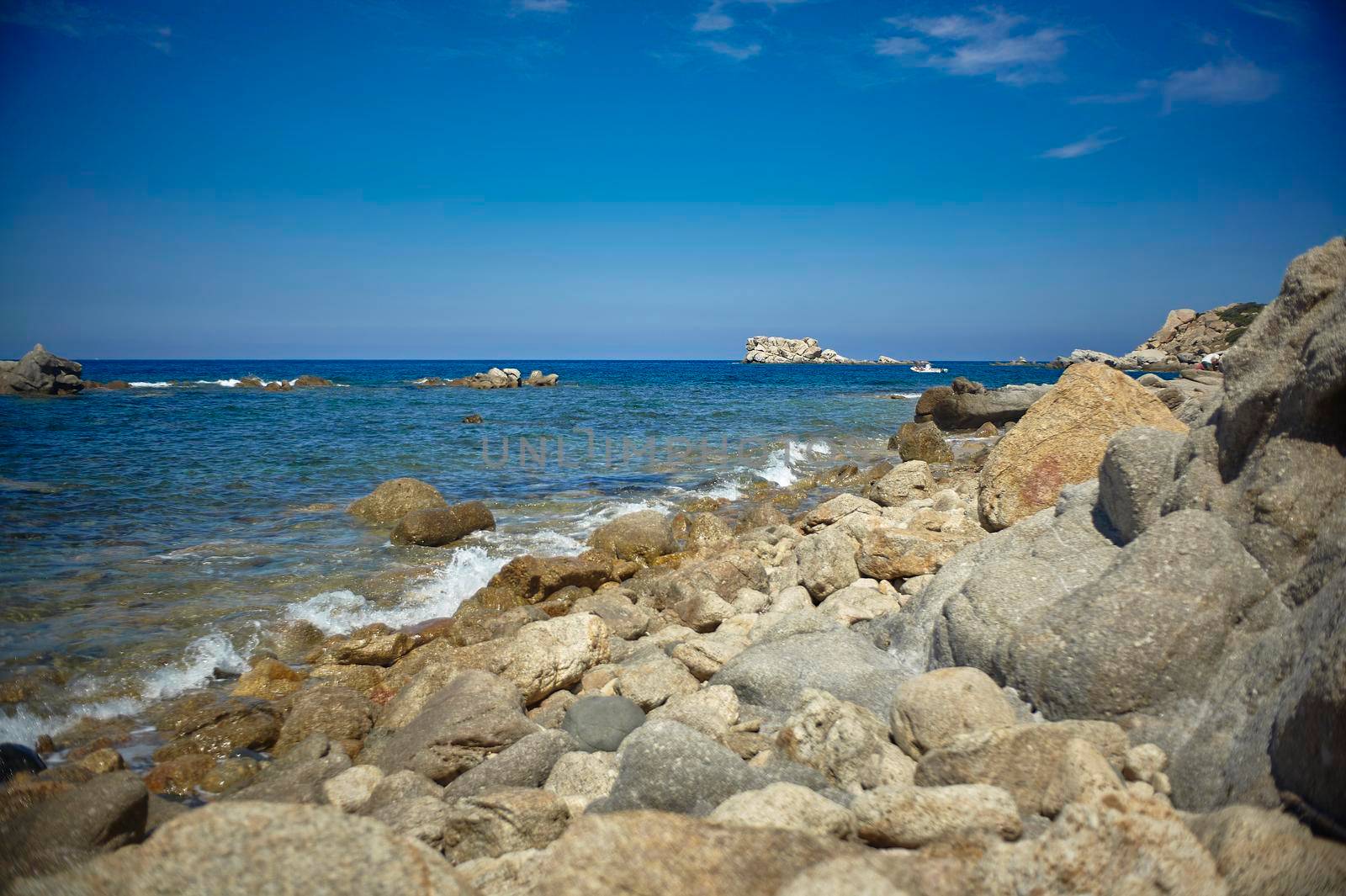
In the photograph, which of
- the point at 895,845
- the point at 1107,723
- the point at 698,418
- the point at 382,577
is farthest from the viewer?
the point at 698,418

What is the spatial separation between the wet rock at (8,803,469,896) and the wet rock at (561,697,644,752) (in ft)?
8.24

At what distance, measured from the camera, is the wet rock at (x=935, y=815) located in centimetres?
269

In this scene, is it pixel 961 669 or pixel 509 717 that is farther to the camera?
pixel 509 717

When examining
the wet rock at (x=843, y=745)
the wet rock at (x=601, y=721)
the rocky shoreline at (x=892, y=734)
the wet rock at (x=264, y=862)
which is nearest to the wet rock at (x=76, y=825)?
the rocky shoreline at (x=892, y=734)

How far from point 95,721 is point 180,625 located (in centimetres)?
199

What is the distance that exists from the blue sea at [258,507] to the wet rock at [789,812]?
238 inches

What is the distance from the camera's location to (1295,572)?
344cm

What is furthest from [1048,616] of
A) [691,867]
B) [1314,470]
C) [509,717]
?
[509,717]

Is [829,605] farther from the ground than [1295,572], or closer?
closer

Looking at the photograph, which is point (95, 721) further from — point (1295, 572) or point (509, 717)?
point (1295, 572)

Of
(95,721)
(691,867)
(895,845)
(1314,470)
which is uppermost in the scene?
(1314,470)

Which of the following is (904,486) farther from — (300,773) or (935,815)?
(935,815)

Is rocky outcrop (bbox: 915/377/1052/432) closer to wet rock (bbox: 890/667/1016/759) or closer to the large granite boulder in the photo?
the large granite boulder

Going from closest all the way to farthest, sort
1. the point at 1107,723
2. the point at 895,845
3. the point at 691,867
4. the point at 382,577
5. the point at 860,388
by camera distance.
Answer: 1. the point at 691,867
2. the point at 895,845
3. the point at 1107,723
4. the point at 382,577
5. the point at 860,388
